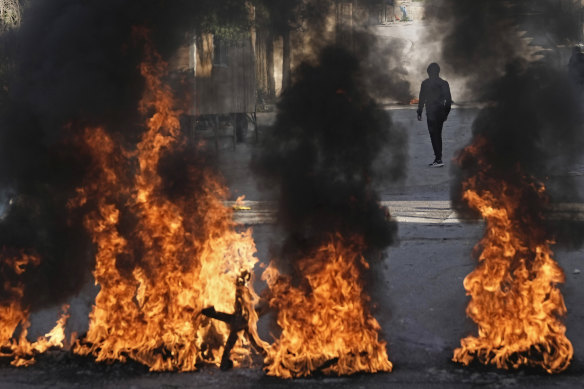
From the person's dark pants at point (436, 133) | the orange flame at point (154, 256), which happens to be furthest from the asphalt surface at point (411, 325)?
the person's dark pants at point (436, 133)

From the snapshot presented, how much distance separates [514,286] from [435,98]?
27.4ft

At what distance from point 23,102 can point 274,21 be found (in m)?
2.08

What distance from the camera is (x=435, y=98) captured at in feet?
45.3

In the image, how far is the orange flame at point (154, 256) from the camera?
19.2ft

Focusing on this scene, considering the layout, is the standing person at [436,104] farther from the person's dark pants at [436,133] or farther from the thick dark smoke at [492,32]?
the thick dark smoke at [492,32]

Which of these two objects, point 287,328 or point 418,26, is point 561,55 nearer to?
point 418,26

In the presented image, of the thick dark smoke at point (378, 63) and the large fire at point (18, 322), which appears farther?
the thick dark smoke at point (378, 63)

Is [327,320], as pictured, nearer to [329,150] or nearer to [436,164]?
[329,150]

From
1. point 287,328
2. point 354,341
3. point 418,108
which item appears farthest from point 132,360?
point 418,108

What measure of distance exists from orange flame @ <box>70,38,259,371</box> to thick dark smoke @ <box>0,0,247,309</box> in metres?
0.14

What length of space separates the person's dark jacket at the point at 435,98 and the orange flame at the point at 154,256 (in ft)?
24.0

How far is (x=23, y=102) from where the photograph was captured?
636 cm

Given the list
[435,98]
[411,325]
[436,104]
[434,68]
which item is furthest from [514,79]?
[436,104]

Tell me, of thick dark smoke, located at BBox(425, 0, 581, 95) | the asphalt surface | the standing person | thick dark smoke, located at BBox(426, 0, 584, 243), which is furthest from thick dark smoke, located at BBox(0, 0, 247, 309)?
the standing person
